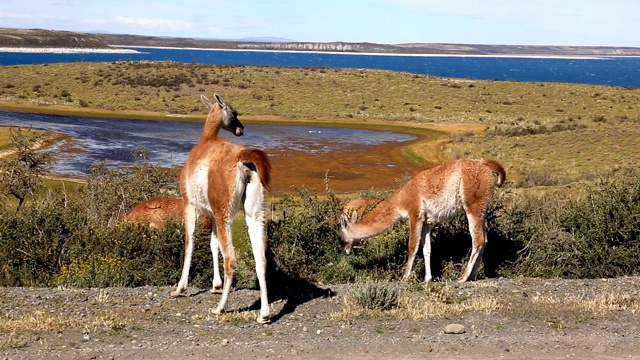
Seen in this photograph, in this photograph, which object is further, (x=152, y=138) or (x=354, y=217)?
(x=152, y=138)

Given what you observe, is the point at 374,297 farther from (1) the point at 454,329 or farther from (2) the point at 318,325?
(1) the point at 454,329

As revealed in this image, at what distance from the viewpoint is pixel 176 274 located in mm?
11656

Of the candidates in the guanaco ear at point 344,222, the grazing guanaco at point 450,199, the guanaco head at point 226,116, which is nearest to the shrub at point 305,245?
the guanaco ear at point 344,222

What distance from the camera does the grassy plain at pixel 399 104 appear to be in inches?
1591

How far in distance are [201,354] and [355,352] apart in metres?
1.59

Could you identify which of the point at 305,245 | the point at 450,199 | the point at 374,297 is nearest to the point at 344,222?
the point at 305,245

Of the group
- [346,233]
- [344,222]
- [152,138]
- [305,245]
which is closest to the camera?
[346,233]

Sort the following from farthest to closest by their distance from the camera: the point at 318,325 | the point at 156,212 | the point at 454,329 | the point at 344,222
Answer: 1. the point at 156,212
2. the point at 344,222
3. the point at 318,325
4. the point at 454,329

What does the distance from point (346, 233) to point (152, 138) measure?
34.8 meters

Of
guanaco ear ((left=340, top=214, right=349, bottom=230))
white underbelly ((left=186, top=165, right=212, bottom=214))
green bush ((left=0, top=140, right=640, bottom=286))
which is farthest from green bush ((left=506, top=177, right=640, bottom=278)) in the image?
white underbelly ((left=186, top=165, right=212, bottom=214))

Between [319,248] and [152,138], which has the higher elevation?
[319,248]

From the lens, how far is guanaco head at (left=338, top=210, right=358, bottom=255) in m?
12.7

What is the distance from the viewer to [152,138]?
150 ft

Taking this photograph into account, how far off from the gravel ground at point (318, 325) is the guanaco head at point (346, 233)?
1843 millimetres
